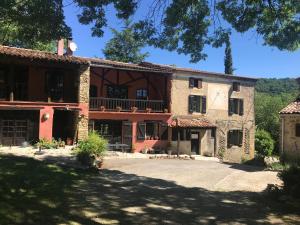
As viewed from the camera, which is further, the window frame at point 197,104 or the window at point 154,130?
the window frame at point 197,104

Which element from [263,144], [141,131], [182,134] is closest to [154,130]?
[141,131]

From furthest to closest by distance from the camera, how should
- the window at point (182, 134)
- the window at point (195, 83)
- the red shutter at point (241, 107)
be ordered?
the red shutter at point (241, 107) < the window at point (195, 83) < the window at point (182, 134)

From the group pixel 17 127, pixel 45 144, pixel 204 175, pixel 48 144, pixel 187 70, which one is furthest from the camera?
pixel 187 70

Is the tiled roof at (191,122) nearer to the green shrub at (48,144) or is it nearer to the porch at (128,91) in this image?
the porch at (128,91)

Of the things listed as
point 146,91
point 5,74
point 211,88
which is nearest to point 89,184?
point 5,74

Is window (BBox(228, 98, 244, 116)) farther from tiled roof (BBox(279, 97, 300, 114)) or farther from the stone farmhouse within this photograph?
tiled roof (BBox(279, 97, 300, 114))

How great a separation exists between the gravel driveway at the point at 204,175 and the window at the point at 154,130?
276 inches

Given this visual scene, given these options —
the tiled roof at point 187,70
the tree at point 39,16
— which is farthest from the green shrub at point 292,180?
the tiled roof at point 187,70

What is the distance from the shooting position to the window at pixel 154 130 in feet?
100

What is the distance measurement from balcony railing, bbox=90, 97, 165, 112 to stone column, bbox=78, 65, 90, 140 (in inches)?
59.2

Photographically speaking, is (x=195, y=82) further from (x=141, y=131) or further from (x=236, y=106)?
(x=141, y=131)

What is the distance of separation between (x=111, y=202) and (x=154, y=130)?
19581 millimetres

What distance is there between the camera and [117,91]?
31625mm

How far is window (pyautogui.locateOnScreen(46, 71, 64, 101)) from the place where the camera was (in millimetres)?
26891
